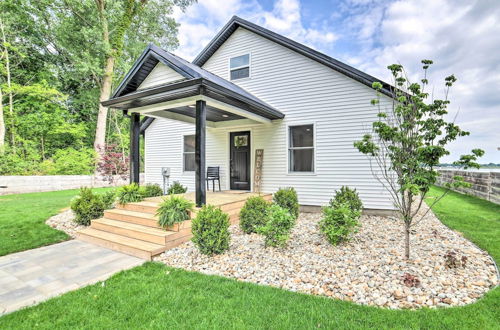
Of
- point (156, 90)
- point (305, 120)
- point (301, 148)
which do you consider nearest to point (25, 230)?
point (156, 90)

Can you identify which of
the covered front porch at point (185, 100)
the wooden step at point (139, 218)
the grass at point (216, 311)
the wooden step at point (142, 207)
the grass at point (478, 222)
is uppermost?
the covered front porch at point (185, 100)

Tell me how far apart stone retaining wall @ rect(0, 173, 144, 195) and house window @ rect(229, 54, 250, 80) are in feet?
30.9

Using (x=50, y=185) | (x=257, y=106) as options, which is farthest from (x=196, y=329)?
(x=50, y=185)

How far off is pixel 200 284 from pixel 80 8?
17.7 metres

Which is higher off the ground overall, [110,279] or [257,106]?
[257,106]

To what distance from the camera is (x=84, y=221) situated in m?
5.38

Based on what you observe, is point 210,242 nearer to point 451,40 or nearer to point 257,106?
point 257,106

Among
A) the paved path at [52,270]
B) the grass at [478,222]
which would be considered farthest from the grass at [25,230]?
the grass at [478,222]

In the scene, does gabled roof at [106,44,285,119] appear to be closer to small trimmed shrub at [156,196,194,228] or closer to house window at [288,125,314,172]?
house window at [288,125,314,172]

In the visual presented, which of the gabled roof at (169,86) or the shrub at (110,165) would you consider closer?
the gabled roof at (169,86)

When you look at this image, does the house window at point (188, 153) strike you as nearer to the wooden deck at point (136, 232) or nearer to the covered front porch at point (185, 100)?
the covered front porch at point (185, 100)

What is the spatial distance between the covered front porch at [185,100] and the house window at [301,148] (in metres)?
0.71

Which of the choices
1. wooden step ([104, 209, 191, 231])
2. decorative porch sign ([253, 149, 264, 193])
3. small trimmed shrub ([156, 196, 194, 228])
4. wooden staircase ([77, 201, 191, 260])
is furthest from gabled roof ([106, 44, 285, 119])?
wooden step ([104, 209, 191, 231])

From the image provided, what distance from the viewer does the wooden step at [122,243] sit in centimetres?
371
